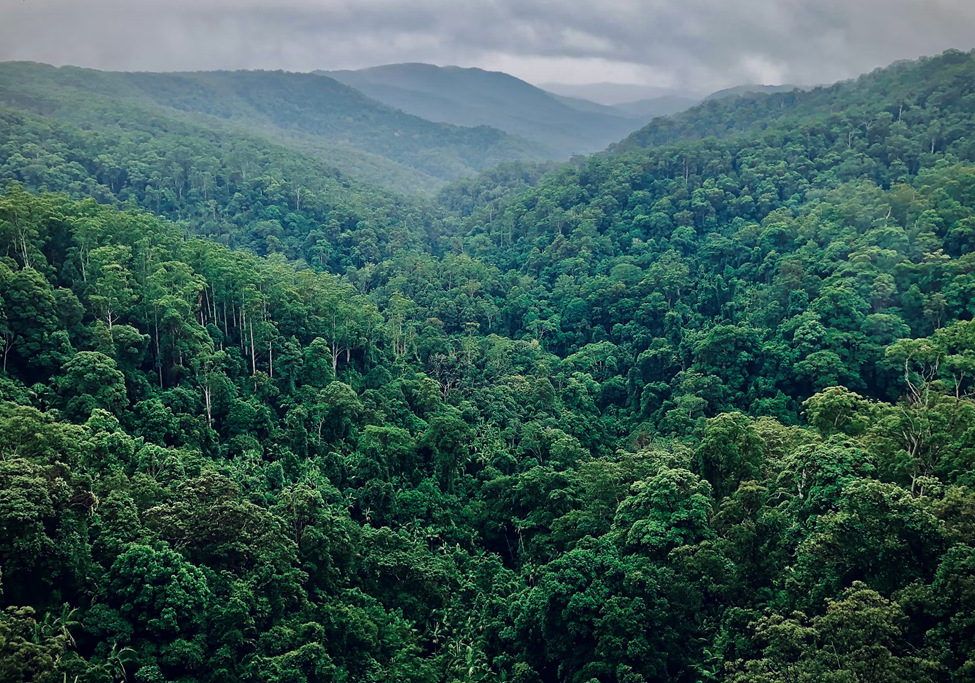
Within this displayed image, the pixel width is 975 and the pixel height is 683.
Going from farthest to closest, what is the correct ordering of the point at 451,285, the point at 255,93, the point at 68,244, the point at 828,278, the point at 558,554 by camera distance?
the point at 255,93 < the point at 451,285 < the point at 828,278 < the point at 68,244 < the point at 558,554

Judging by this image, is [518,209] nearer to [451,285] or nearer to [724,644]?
[451,285]

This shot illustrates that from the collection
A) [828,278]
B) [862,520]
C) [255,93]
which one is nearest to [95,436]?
[862,520]

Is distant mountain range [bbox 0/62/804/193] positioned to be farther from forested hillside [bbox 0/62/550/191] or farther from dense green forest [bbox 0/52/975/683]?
dense green forest [bbox 0/52/975/683]

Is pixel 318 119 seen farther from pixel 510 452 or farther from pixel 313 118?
pixel 510 452

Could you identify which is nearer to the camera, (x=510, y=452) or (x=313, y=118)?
(x=510, y=452)

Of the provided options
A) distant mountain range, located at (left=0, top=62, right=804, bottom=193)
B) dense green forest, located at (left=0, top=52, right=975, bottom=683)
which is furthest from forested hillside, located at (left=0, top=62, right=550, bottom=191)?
dense green forest, located at (left=0, top=52, right=975, bottom=683)

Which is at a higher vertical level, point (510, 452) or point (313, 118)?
point (313, 118)

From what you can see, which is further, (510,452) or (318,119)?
(318,119)

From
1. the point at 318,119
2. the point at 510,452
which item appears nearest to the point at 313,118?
the point at 318,119
